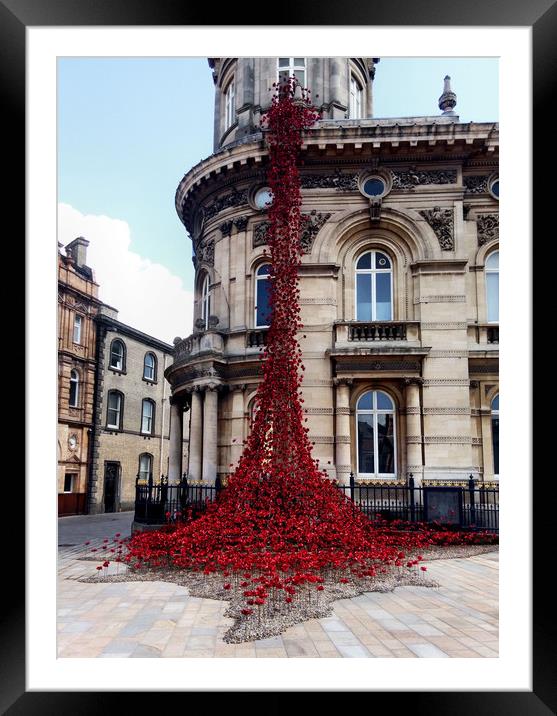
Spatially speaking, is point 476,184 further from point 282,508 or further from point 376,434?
point 282,508

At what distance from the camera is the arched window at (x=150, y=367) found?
29.7 m

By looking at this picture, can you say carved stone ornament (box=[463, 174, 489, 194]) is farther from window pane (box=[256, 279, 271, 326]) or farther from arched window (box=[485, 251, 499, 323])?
window pane (box=[256, 279, 271, 326])

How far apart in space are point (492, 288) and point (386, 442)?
5.41 m

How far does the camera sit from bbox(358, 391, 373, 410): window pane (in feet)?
48.8

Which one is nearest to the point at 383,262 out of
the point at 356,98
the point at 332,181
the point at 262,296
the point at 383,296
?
the point at 383,296

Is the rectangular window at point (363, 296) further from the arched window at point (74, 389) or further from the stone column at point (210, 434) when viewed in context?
the arched window at point (74, 389)

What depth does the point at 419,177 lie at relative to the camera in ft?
50.5

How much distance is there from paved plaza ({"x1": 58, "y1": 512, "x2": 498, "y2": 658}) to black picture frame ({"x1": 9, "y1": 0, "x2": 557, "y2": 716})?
1468 millimetres

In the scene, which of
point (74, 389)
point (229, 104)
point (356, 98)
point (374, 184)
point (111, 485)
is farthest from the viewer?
point (111, 485)

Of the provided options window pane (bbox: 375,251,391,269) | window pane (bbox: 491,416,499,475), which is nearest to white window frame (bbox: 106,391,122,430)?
window pane (bbox: 375,251,391,269)

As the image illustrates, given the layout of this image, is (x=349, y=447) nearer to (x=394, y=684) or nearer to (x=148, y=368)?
(x=394, y=684)

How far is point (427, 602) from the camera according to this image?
7160 millimetres

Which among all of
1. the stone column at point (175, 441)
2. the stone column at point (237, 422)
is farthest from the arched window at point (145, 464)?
the stone column at point (237, 422)
